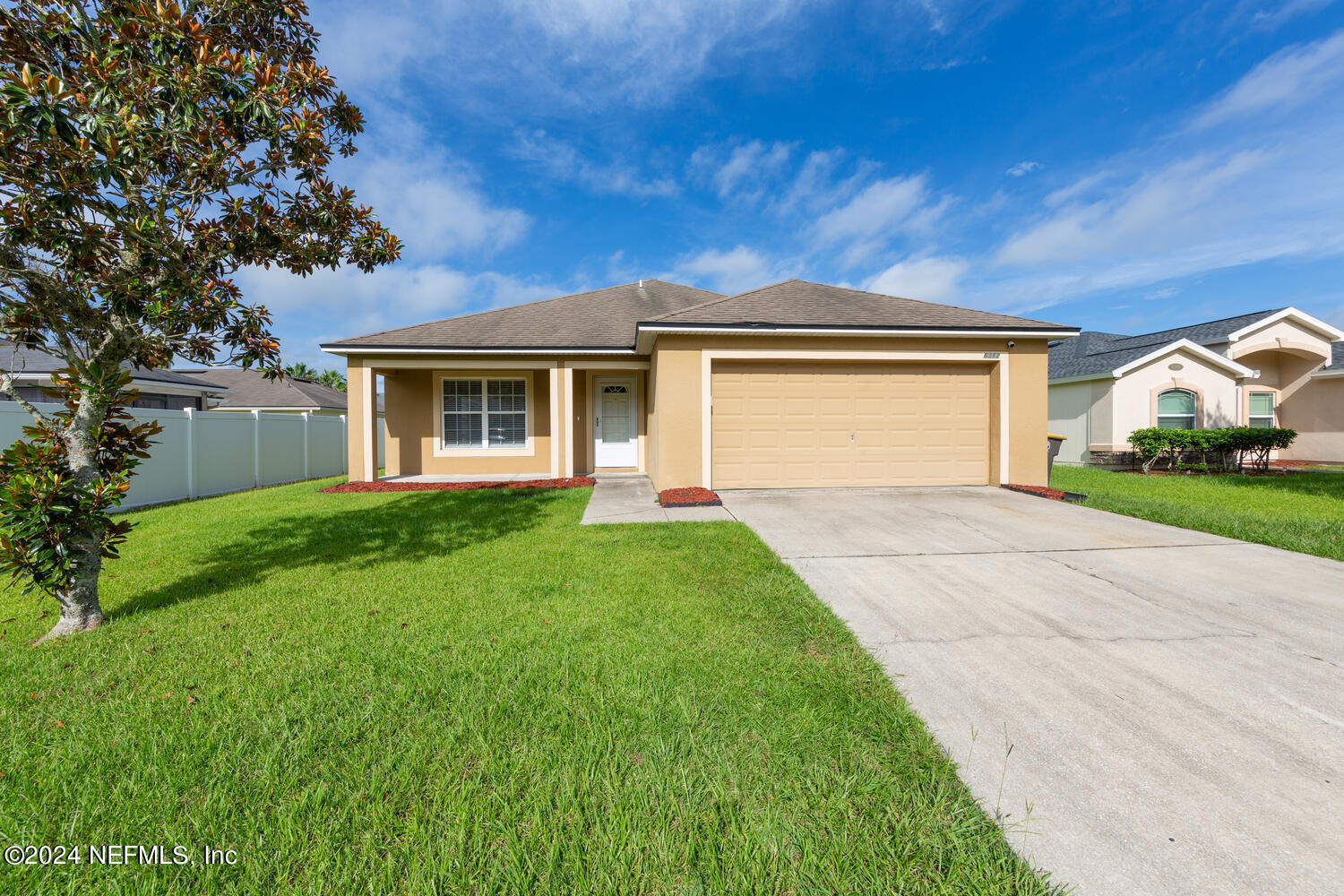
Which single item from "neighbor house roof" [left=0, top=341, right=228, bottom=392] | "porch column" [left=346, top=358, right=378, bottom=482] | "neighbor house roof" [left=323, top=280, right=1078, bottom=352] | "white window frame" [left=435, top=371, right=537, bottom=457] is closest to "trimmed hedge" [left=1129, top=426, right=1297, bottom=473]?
"neighbor house roof" [left=323, top=280, right=1078, bottom=352]

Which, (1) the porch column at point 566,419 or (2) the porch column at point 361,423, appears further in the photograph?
(1) the porch column at point 566,419

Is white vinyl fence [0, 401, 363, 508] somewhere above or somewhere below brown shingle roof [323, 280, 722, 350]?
below

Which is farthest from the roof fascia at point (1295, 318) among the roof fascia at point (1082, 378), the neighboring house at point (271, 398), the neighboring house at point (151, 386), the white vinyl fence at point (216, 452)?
the neighboring house at point (271, 398)

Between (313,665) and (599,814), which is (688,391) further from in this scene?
(599,814)

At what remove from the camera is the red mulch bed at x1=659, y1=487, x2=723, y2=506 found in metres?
8.12

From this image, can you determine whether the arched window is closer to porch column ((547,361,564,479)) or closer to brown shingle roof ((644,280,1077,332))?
brown shingle roof ((644,280,1077,332))

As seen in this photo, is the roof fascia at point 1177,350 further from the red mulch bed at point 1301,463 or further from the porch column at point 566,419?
the porch column at point 566,419

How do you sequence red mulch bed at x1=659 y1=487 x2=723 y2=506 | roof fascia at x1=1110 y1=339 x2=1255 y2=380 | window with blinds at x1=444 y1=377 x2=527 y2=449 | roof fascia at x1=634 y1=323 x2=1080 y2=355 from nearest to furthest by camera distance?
red mulch bed at x1=659 y1=487 x2=723 y2=506
roof fascia at x1=634 y1=323 x2=1080 y2=355
window with blinds at x1=444 y1=377 x2=527 y2=449
roof fascia at x1=1110 y1=339 x2=1255 y2=380

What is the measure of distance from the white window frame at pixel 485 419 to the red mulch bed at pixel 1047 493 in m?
10.4

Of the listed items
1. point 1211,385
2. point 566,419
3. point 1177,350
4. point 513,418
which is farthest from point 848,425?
point 1211,385

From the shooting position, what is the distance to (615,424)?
1292 cm

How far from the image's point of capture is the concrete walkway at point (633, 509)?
7.23 m

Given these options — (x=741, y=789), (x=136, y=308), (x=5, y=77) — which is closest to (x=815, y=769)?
(x=741, y=789)

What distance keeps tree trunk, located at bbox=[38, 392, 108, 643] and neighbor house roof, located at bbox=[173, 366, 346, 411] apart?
21441 millimetres
